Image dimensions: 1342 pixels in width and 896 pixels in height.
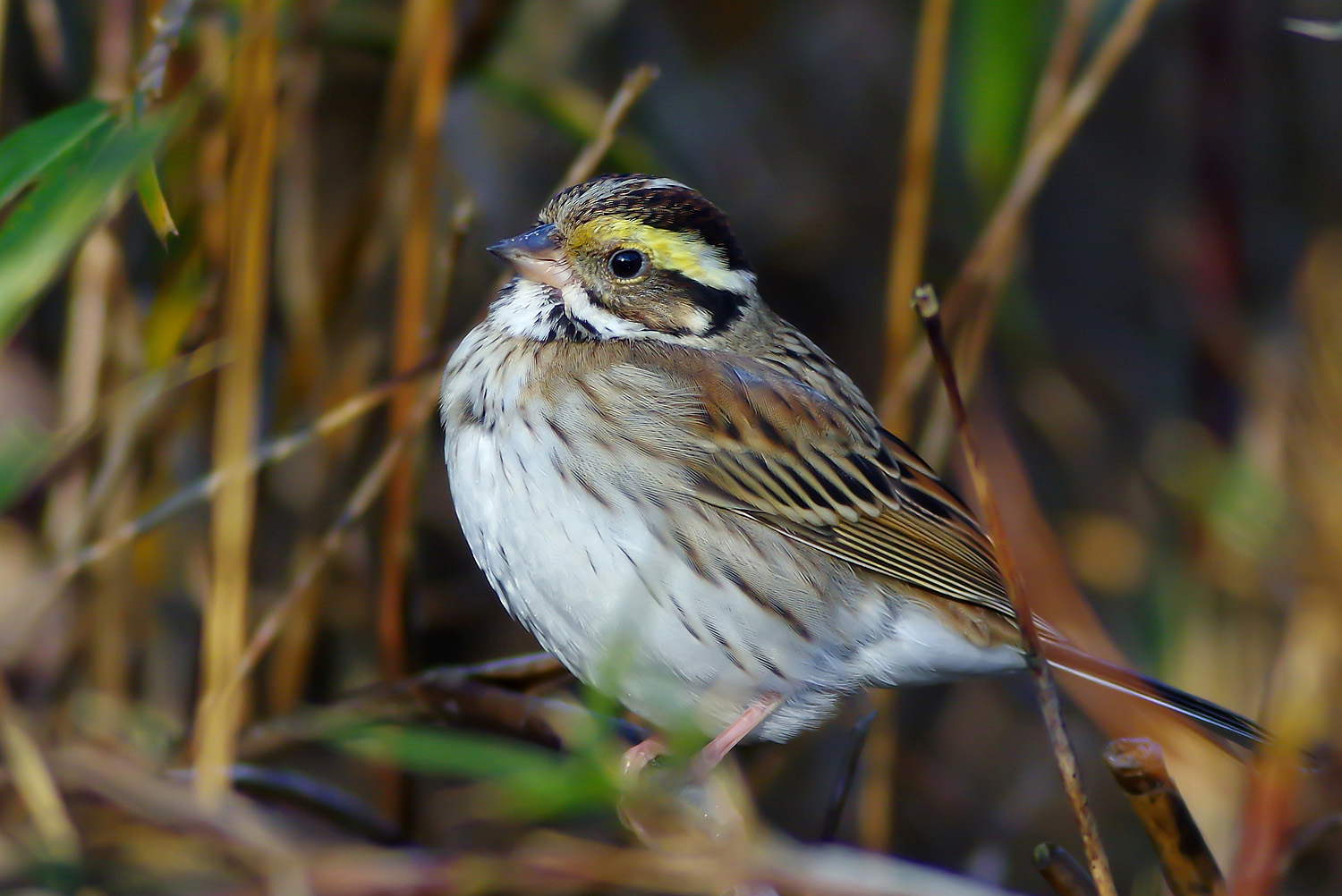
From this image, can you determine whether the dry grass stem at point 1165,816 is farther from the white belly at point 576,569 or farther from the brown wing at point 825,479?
the brown wing at point 825,479

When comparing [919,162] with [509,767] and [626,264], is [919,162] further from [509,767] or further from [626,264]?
[509,767]

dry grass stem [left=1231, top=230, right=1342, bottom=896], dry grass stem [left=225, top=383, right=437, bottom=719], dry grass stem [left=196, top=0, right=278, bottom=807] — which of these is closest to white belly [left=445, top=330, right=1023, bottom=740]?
dry grass stem [left=225, top=383, right=437, bottom=719]

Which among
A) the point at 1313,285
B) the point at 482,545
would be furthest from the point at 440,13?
the point at 1313,285

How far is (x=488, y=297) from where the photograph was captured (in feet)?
11.6

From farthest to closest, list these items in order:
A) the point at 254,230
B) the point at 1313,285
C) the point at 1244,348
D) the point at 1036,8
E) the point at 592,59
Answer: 1. the point at 592,59
2. the point at 1244,348
3. the point at 1036,8
4. the point at 254,230
5. the point at 1313,285

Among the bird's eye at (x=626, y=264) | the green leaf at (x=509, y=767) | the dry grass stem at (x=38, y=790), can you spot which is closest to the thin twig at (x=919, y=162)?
the bird's eye at (x=626, y=264)

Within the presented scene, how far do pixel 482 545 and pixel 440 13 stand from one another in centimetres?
106

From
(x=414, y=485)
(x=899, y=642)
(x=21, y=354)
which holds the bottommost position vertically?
(x=899, y=642)

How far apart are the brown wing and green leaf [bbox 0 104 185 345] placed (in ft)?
3.52

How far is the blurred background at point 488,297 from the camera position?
203cm

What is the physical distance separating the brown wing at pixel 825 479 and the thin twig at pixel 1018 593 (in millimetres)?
984

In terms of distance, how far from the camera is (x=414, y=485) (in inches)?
116

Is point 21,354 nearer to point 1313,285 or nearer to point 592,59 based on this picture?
point 592,59

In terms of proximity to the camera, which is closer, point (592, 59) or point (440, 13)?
point (440, 13)
